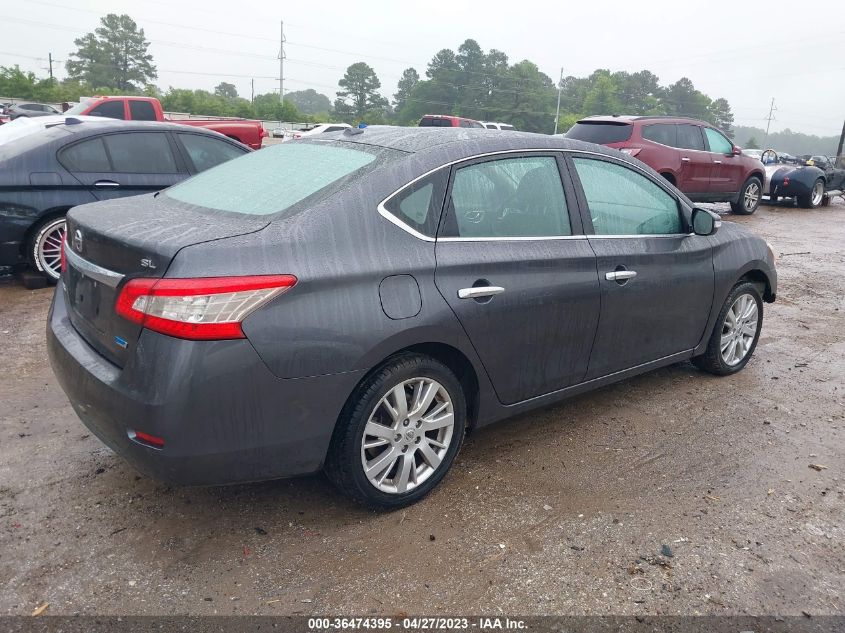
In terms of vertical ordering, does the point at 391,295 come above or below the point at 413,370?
above

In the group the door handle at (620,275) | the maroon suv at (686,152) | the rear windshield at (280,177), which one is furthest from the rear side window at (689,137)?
the rear windshield at (280,177)

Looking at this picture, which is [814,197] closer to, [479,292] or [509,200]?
[509,200]

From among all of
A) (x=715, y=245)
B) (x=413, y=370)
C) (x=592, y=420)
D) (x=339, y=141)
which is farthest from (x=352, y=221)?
(x=715, y=245)

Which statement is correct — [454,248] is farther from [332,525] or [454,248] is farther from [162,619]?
[162,619]

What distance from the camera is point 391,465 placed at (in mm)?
3016

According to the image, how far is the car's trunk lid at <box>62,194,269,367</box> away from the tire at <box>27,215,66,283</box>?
342cm

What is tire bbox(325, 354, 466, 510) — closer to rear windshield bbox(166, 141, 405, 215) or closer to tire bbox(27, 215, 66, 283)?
rear windshield bbox(166, 141, 405, 215)

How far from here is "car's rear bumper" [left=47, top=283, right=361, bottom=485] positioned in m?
2.43

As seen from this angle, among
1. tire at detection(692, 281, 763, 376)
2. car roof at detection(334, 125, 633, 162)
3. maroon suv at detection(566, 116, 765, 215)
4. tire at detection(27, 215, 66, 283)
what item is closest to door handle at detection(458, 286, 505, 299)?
car roof at detection(334, 125, 633, 162)

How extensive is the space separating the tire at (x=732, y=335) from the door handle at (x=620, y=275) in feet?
3.82

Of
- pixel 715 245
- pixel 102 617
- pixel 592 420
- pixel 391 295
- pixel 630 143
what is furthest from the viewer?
pixel 630 143

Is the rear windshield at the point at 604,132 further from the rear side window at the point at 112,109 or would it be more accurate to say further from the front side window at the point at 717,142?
the rear side window at the point at 112,109

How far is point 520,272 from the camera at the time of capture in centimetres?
333

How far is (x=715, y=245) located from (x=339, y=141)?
8.43 ft
